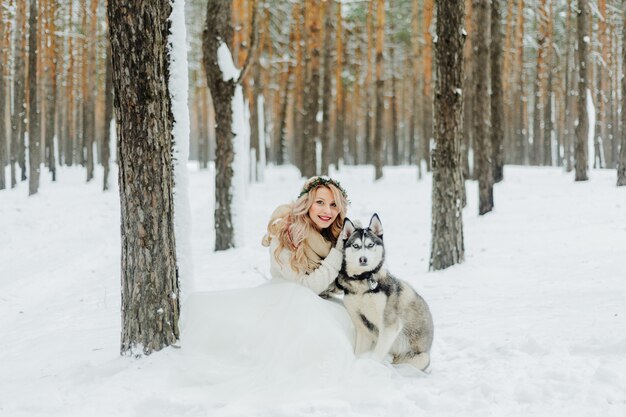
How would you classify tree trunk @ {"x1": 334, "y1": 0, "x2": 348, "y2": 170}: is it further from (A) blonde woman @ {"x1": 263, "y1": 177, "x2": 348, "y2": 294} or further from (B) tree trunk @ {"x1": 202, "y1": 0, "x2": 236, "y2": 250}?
(A) blonde woman @ {"x1": 263, "y1": 177, "x2": 348, "y2": 294}

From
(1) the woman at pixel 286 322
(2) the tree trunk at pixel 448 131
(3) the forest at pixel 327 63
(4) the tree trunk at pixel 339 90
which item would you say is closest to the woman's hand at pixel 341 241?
(1) the woman at pixel 286 322

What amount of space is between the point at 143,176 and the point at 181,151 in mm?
1199

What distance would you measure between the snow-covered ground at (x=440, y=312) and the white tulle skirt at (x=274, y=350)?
4.9 inches

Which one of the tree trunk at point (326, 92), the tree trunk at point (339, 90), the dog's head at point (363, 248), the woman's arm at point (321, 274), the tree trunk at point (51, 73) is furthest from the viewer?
the tree trunk at point (339, 90)

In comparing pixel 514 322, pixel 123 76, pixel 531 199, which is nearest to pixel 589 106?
pixel 531 199

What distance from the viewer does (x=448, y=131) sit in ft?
25.7

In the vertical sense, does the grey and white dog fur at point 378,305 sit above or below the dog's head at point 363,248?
below

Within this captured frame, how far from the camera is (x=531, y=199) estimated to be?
1384cm

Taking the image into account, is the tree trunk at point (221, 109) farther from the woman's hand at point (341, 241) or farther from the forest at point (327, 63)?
the woman's hand at point (341, 241)

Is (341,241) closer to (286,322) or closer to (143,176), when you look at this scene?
(286,322)

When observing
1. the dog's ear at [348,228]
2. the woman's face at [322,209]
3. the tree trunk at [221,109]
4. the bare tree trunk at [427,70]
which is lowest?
the dog's ear at [348,228]

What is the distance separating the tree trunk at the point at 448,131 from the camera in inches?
303

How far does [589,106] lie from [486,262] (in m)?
10.4

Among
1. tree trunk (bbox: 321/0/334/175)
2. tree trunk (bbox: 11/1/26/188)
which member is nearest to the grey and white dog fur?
tree trunk (bbox: 321/0/334/175)
